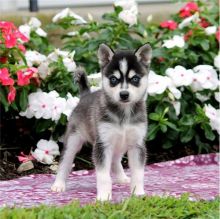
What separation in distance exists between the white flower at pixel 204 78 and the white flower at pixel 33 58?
65.9 inches

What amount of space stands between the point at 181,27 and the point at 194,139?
1.43 m

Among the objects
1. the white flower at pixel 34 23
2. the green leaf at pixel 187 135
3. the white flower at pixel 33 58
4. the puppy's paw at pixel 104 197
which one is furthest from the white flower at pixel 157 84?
the puppy's paw at pixel 104 197

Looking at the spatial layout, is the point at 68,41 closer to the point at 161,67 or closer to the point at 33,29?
the point at 33,29

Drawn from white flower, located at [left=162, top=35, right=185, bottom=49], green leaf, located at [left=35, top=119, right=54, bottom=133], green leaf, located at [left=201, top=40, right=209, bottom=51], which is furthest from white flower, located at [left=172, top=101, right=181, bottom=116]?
green leaf, located at [left=35, top=119, right=54, bottom=133]

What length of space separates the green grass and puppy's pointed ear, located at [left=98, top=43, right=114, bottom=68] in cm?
112

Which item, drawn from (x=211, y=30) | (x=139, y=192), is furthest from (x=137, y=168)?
(x=211, y=30)

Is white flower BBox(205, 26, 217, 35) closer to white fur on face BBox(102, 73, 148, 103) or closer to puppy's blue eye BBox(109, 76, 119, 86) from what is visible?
white fur on face BBox(102, 73, 148, 103)

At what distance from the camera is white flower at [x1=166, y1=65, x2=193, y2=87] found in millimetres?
7602

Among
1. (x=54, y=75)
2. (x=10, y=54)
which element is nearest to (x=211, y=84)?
(x=54, y=75)

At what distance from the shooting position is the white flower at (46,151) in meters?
7.18

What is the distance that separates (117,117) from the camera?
573 centimetres

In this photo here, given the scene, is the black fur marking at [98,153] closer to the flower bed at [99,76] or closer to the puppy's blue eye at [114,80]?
the puppy's blue eye at [114,80]

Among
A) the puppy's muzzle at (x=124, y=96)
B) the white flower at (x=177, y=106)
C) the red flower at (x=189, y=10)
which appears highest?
the red flower at (x=189, y=10)

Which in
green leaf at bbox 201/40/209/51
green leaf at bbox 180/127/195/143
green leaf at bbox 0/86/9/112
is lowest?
green leaf at bbox 180/127/195/143
